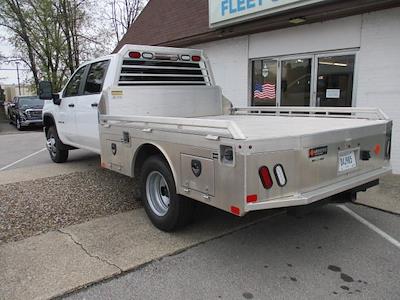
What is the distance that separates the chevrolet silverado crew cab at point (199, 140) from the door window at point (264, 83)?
2.98m

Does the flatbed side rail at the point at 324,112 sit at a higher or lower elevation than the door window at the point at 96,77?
lower

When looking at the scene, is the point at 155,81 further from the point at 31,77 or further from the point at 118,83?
the point at 31,77

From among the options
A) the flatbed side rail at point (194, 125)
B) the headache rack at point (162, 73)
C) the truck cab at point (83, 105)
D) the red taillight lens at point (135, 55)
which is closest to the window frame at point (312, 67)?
the headache rack at point (162, 73)

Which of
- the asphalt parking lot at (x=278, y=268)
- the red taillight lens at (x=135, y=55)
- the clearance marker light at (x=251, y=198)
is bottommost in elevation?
the asphalt parking lot at (x=278, y=268)

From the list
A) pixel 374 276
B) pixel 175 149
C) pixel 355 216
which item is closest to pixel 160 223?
pixel 175 149

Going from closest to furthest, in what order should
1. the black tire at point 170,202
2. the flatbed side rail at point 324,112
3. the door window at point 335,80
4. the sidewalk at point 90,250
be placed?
1. the sidewalk at point 90,250
2. the black tire at point 170,202
3. the flatbed side rail at point 324,112
4. the door window at point 335,80

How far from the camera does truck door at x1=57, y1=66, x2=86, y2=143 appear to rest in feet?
21.0

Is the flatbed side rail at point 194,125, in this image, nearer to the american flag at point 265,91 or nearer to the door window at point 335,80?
the door window at point 335,80

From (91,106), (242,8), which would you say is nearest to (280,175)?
(91,106)

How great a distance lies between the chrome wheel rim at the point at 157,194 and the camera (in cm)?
432

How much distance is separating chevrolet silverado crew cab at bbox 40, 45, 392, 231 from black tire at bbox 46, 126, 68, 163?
2.55 feet

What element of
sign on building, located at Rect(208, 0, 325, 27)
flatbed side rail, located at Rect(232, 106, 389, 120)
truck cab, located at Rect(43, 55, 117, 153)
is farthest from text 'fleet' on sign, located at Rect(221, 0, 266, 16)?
truck cab, located at Rect(43, 55, 117, 153)

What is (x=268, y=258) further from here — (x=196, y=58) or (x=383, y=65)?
(x=383, y=65)

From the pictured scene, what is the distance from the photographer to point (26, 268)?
3.44 metres
